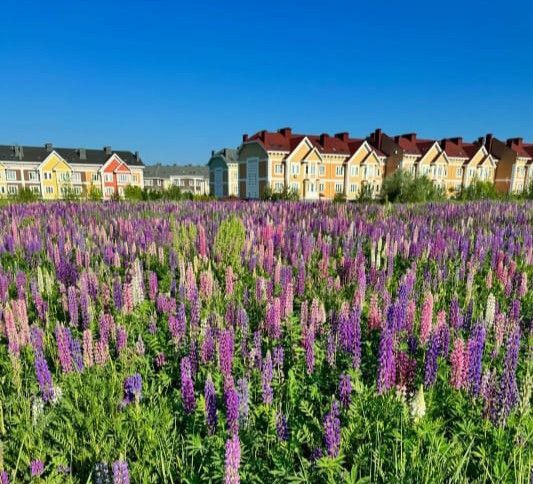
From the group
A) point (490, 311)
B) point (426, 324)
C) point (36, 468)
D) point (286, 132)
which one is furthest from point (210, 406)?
point (286, 132)

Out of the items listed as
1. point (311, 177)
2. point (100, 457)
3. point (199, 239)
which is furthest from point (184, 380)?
point (311, 177)

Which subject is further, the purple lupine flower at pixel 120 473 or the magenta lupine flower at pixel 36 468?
the magenta lupine flower at pixel 36 468

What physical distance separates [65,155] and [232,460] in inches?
3945

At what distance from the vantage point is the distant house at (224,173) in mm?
88812

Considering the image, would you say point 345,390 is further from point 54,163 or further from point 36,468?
point 54,163

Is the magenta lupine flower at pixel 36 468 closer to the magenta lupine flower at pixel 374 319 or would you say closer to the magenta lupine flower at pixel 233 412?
the magenta lupine flower at pixel 233 412

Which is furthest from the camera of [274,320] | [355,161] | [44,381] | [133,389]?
[355,161]

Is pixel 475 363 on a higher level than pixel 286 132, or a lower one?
lower

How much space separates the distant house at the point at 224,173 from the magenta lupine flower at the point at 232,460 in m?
85.2

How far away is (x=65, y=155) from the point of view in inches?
3435

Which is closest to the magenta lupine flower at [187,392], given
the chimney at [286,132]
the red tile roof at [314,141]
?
the red tile roof at [314,141]

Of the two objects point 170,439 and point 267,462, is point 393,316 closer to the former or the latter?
point 267,462

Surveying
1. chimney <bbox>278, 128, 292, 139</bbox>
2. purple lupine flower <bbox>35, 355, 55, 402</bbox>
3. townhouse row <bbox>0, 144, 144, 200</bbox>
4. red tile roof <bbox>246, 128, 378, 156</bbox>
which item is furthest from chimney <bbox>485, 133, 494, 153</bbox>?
purple lupine flower <bbox>35, 355, 55, 402</bbox>

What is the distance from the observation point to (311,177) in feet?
230
